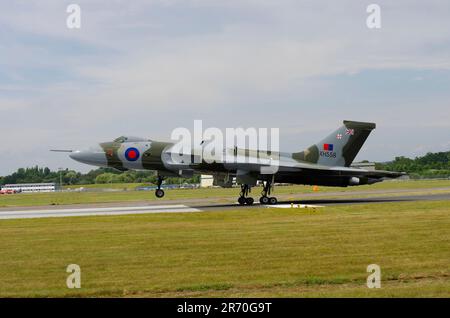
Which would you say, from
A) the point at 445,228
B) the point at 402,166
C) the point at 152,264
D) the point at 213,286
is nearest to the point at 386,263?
the point at 213,286

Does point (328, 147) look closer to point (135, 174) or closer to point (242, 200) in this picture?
point (242, 200)

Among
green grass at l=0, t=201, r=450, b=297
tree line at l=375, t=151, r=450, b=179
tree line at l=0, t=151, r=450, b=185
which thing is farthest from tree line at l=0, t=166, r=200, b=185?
green grass at l=0, t=201, r=450, b=297

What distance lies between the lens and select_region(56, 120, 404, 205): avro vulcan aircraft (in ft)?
111

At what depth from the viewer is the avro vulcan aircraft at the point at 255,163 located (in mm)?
33844

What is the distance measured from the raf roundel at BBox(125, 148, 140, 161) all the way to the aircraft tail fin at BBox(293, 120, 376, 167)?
11.0m

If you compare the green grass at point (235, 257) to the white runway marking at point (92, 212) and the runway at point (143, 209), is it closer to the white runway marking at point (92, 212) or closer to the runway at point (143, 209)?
the white runway marking at point (92, 212)

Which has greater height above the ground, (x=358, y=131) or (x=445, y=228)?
(x=358, y=131)

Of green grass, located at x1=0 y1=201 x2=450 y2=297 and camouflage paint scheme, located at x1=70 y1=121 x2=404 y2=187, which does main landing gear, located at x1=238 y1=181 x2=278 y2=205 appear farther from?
green grass, located at x1=0 y1=201 x2=450 y2=297

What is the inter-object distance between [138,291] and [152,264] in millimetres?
2533

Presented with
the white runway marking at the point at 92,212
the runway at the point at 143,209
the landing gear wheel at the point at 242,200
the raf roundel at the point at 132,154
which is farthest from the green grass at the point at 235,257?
the raf roundel at the point at 132,154

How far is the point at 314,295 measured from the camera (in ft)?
30.0

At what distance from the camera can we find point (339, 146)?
36.6 metres

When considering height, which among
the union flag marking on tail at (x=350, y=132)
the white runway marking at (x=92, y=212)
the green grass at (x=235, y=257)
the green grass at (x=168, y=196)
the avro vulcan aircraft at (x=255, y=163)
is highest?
the union flag marking on tail at (x=350, y=132)
